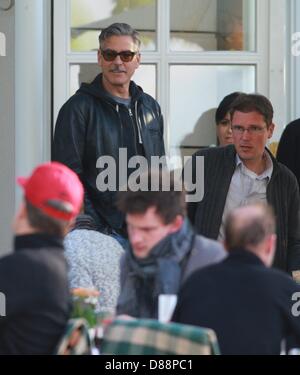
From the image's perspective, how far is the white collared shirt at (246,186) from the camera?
17.9ft

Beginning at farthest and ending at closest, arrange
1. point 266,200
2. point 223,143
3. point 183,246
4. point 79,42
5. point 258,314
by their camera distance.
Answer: point 79,42 → point 223,143 → point 266,200 → point 183,246 → point 258,314

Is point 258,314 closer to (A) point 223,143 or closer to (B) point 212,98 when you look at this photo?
(A) point 223,143

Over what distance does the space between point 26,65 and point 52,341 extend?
99.6 inches

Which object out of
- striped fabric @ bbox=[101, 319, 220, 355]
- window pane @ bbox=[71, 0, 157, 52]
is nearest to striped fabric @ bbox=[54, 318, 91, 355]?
striped fabric @ bbox=[101, 319, 220, 355]

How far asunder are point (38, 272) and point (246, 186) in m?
2.09

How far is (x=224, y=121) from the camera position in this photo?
20.8 ft

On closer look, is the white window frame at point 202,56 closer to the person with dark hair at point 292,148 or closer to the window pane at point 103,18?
the window pane at point 103,18

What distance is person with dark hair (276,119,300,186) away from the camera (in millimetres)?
6043

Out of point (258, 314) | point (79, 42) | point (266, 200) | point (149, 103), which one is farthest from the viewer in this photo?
point (79, 42)

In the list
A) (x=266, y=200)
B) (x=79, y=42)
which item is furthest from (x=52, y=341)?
(x=79, y=42)

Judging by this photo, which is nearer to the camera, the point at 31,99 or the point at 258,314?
the point at 258,314

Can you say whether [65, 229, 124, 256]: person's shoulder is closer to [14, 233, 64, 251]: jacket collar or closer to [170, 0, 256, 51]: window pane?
[14, 233, 64, 251]: jacket collar

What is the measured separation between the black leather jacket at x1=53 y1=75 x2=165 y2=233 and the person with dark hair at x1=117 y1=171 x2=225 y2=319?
1.40 m

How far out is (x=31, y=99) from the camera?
588 cm
